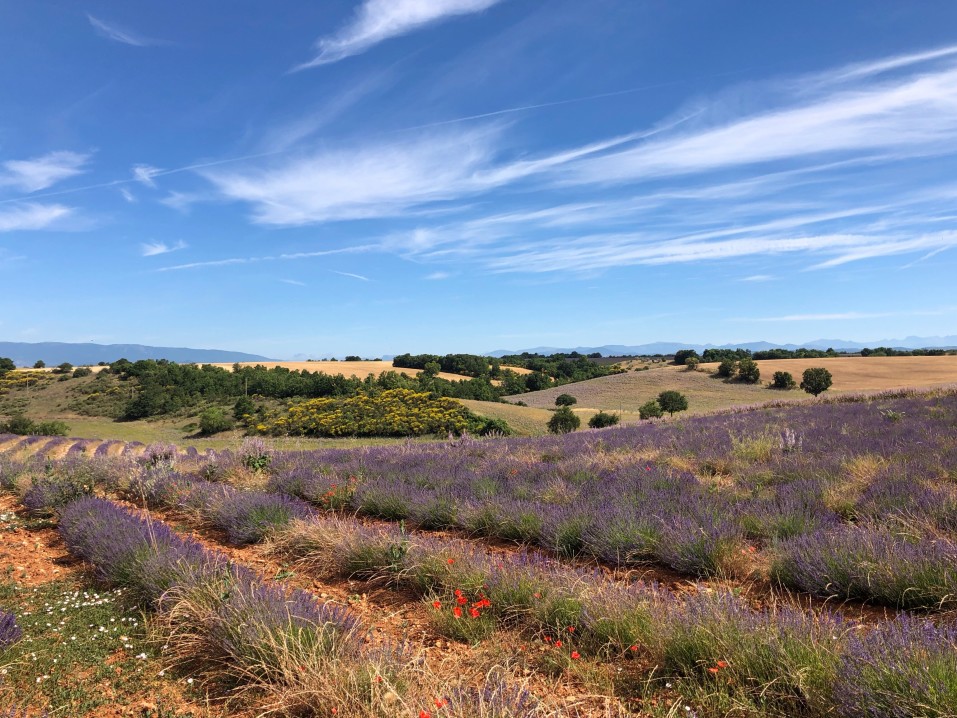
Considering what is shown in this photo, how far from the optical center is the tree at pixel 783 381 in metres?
58.5

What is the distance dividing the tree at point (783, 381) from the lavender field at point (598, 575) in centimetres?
5645

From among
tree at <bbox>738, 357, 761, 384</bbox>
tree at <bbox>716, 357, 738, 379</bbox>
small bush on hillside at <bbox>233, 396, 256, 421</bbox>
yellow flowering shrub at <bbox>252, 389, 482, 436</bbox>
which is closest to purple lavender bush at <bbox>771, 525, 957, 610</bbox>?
yellow flowering shrub at <bbox>252, 389, 482, 436</bbox>

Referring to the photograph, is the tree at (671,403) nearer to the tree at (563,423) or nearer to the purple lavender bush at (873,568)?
the tree at (563,423)

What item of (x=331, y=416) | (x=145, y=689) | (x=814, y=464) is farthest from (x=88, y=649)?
(x=331, y=416)

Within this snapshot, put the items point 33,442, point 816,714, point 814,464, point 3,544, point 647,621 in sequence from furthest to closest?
point 33,442 → point 814,464 → point 3,544 → point 647,621 → point 816,714

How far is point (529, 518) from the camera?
5.68 m

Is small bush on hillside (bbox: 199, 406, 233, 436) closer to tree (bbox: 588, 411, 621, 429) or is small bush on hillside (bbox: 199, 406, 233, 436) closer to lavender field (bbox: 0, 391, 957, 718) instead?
tree (bbox: 588, 411, 621, 429)

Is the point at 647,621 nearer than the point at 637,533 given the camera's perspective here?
Yes

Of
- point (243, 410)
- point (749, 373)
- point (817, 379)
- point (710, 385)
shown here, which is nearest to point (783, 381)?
point (749, 373)

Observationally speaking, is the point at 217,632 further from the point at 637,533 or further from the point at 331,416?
the point at 331,416

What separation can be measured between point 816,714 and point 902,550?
1964mm

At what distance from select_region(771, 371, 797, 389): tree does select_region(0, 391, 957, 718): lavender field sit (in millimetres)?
56445

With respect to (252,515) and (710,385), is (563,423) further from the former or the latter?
(710,385)

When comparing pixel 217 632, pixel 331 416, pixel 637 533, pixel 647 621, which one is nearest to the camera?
pixel 647 621
